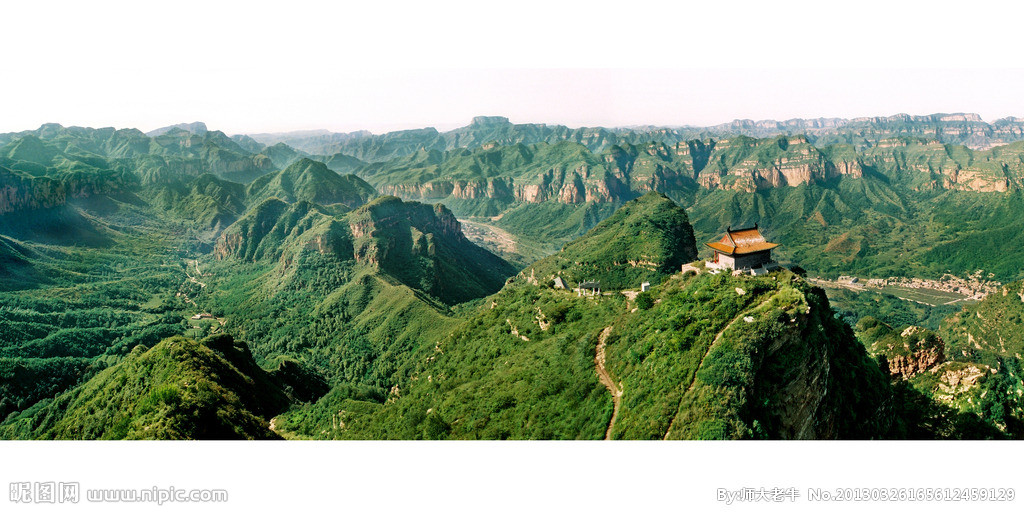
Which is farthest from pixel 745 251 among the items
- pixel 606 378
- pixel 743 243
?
pixel 606 378

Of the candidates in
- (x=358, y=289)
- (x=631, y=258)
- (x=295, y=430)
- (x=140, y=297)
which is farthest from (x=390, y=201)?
(x=295, y=430)

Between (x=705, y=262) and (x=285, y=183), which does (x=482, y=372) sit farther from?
(x=285, y=183)

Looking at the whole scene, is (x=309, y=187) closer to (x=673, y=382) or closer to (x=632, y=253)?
(x=632, y=253)

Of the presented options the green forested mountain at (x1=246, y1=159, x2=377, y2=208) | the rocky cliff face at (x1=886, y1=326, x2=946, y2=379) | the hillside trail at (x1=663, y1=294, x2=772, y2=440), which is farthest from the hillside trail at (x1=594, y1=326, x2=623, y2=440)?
the green forested mountain at (x1=246, y1=159, x2=377, y2=208)

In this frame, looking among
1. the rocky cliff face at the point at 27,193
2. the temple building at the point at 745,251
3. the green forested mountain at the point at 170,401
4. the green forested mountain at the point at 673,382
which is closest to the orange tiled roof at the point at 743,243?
the temple building at the point at 745,251

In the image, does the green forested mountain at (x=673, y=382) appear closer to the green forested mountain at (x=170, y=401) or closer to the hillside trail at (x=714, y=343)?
the hillside trail at (x=714, y=343)

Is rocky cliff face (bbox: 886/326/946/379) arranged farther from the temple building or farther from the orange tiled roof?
the orange tiled roof

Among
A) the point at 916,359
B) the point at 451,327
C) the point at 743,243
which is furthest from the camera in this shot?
the point at 451,327
